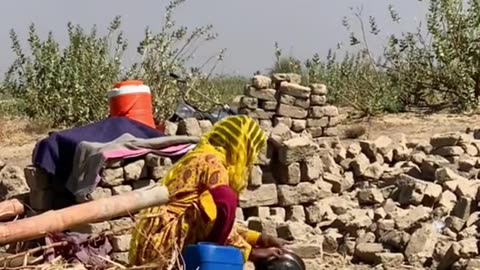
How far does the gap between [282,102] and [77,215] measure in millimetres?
6667

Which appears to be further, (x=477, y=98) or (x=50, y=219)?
(x=477, y=98)

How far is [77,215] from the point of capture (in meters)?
4.11

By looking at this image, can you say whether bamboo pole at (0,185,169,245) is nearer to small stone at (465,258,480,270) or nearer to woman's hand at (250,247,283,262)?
woman's hand at (250,247,283,262)

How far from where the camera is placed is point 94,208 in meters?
4.15

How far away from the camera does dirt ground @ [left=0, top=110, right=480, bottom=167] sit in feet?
39.6

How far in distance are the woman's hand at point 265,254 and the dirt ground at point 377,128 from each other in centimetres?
602

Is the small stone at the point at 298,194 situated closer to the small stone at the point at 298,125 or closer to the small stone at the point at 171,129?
the small stone at the point at 171,129

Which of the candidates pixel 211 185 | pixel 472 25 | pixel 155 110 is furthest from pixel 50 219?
pixel 472 25

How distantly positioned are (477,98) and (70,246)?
9752mm

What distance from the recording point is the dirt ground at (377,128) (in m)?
12.1

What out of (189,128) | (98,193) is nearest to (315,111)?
(189,128)

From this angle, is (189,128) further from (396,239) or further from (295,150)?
(396,239)

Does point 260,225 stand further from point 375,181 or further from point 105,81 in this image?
point 105,81

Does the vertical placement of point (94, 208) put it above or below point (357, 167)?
above
